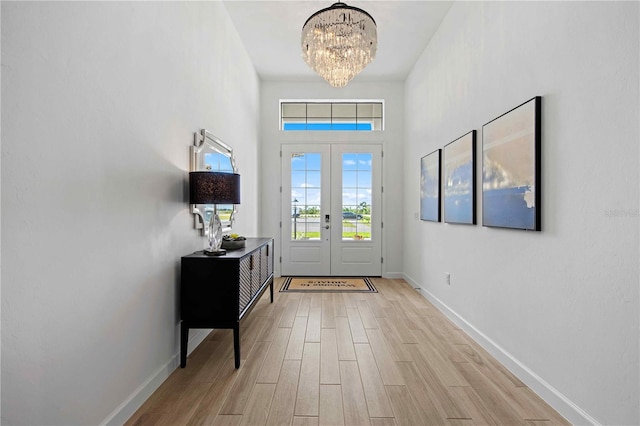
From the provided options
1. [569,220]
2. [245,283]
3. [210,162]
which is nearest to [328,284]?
[245,283]

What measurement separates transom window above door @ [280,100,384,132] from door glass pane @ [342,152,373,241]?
1.71 feet

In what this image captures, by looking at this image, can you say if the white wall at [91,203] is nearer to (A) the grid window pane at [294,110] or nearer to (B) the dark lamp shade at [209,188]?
(B) the dark lamp shade at [209,188]

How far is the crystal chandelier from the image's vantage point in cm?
267

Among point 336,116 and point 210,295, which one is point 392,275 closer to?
point 336,116

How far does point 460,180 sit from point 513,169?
0.96 metres

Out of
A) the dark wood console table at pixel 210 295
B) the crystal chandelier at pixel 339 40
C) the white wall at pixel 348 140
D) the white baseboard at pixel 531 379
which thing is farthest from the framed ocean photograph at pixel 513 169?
the white wall at pixel 348 140

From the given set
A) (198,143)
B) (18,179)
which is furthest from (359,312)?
(18,179)

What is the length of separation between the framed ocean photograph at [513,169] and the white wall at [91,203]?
7.86 feet

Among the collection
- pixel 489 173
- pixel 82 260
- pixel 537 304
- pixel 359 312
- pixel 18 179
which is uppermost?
pixel 489 173

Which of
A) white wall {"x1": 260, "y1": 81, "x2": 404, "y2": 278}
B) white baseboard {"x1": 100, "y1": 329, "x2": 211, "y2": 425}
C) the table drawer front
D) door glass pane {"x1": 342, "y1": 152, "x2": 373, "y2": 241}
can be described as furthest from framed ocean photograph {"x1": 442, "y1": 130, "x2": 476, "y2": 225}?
white baseboard {"x1": 100, "y1": 329, "x2": 211, "y2": 425}

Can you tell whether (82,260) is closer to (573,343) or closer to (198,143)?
(198,143)

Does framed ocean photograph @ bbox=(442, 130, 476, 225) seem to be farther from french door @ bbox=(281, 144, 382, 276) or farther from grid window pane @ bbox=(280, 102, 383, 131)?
grid window pane @ bbox=(280, 102, 383, 131)

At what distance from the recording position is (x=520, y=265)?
2.27 metres

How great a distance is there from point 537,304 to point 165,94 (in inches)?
110
